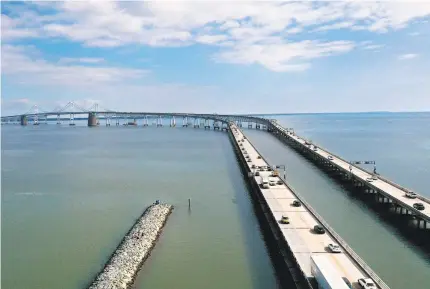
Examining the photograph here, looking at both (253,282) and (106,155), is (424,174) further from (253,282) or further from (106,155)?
(106,155)

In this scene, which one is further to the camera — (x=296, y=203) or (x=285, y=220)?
(x=296, y=203)

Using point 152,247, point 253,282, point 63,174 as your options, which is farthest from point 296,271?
point 63,174

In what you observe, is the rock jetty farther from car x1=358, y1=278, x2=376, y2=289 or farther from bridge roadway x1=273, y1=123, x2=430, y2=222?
bridge roadway x1=273, y1=123, x2=430, y2=222

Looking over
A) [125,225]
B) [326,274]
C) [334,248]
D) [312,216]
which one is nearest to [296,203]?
[312,216]

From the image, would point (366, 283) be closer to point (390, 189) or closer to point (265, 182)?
point (265, 182)

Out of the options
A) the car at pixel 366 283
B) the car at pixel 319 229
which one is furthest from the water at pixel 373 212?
the car at pixel 366 283

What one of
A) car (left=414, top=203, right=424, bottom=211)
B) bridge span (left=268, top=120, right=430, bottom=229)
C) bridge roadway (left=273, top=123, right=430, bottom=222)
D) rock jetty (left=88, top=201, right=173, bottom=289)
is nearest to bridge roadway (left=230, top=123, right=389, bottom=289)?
bridge roadway (left=273, top=123, right=430, bottom=222)
